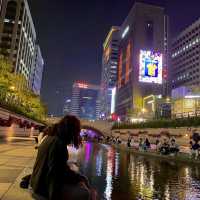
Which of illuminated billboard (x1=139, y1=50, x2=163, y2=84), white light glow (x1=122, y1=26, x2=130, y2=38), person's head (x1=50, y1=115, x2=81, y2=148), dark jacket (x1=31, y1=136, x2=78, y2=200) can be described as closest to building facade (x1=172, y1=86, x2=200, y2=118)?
illuminated billboard (x1=139, y1=50, x2=163, y2=84)

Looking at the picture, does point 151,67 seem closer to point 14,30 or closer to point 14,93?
point 14,93

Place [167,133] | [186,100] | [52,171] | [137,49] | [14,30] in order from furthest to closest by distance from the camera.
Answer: [137,49], [14,30], [186,100], [167,133], [52,171]

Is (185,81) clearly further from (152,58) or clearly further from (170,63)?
(152,58)

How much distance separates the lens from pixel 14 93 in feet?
167

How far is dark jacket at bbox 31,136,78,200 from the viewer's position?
3.84m

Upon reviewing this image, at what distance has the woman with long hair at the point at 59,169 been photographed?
12.6 ft

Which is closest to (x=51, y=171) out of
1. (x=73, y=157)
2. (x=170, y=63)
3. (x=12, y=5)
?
(x=73, y=157)

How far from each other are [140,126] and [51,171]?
194 ft

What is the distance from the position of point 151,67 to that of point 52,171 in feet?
225

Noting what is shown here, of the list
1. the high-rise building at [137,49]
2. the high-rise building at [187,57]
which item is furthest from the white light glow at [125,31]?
the high-rise building at [187,57]

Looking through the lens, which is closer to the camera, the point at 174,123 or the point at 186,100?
the point at 174,123

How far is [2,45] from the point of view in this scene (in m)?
111

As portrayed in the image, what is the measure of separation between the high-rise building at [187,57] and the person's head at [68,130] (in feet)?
439

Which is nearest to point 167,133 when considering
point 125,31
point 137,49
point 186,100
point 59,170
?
point 186,100
